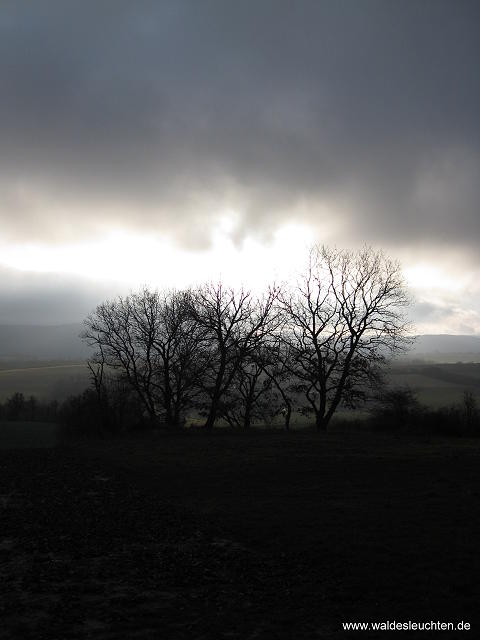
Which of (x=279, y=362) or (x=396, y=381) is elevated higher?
(x=279, y=362)

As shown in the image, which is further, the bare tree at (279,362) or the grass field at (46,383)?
the grass field at (46,383)

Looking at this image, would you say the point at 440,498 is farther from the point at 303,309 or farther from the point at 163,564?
the point at 303,309

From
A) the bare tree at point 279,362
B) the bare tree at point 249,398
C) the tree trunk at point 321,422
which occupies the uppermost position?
the bare tree at point 279,362

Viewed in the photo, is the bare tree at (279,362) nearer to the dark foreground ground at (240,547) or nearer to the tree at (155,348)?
the tree at (155,348)

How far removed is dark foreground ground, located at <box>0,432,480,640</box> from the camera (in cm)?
672

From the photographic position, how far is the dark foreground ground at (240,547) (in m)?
6.72

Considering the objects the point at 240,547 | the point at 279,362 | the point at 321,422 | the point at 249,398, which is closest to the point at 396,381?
the point at 249,398

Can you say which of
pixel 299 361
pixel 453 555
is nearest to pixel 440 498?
pixel 453 555

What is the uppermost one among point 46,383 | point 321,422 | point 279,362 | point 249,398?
point 46,383

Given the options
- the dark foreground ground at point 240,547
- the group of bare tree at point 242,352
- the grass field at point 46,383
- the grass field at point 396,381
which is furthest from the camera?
the grass field at point 46,383

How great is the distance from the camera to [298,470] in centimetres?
1789

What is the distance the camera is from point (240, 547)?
10.0 metres

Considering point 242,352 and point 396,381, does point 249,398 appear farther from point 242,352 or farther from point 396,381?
point 396,381

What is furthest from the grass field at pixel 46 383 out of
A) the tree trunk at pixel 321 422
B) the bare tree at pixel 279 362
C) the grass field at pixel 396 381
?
the tree trunk at pixel 321 422
